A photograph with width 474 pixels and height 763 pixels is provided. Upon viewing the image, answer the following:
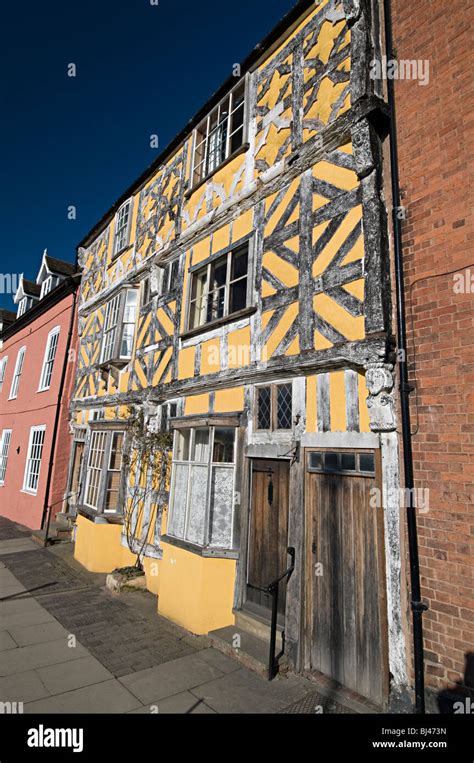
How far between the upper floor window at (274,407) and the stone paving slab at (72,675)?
364cm

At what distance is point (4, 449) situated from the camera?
17578 millimetres

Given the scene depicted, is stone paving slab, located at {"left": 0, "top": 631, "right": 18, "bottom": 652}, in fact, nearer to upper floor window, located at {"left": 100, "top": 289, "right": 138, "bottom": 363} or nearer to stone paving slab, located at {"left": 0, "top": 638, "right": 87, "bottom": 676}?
stone paving slab, located at {"left": 0, "top": 638, "right": 87, "bottom": 676}

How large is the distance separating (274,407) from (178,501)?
2674mm

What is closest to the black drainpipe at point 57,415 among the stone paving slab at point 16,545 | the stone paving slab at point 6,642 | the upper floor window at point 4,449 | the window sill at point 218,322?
the stone paving slab at point 16,545

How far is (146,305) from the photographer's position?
9742 millimetres

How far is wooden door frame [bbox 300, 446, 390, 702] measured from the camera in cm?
393

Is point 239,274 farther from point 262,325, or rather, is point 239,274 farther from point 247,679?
point 247,679

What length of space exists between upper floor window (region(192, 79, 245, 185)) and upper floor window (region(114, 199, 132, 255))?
3417mm

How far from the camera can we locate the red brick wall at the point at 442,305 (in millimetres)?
3705

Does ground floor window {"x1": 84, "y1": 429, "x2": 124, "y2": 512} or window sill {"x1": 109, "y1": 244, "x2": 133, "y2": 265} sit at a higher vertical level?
window sill {"x1": 109, "y1": 244, "x2": 133, "y2": 265}

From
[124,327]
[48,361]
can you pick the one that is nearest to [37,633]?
[124,327]

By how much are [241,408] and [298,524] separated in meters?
2.02

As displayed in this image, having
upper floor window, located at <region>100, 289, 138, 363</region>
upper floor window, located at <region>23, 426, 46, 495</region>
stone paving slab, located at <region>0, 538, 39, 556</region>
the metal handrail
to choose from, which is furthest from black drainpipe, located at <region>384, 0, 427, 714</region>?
upper floor window, located at <region>23, 426, 46, 495</region>
